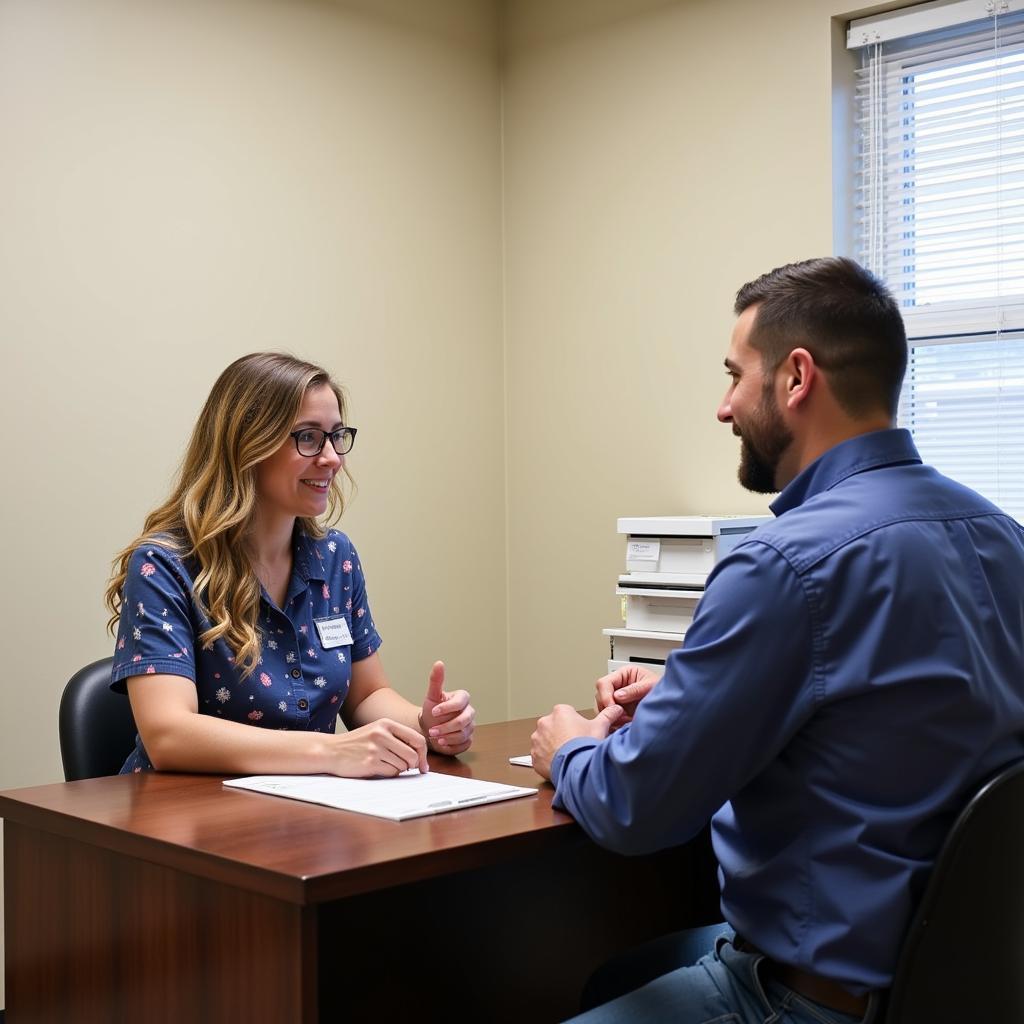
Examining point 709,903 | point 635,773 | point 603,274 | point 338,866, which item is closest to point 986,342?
point 603,274

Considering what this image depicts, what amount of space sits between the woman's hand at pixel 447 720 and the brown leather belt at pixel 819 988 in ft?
2.34

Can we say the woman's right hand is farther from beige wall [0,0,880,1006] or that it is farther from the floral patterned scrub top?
beige wall [0,0,880,1006]

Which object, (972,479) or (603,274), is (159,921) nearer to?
(972,479)

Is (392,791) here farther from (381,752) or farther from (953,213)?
(953,213)

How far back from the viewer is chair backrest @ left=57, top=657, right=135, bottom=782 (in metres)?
2.20

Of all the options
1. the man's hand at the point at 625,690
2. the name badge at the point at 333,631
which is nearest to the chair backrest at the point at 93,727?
the name badge at the point at 333,631

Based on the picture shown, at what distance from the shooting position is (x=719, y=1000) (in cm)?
141

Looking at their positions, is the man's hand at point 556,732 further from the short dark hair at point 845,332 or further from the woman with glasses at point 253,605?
the short dark hair at point 845,332

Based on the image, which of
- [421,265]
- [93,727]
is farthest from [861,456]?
[421,265]

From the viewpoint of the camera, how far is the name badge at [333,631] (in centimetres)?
228

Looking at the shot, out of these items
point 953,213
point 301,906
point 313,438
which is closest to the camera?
point 301,906

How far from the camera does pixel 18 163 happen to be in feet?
10.0

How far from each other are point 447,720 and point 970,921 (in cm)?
97

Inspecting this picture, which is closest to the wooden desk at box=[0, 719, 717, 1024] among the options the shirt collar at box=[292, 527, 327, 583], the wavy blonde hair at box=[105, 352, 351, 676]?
the wavy blonde hair at box=[105, 352, 351, 676]
